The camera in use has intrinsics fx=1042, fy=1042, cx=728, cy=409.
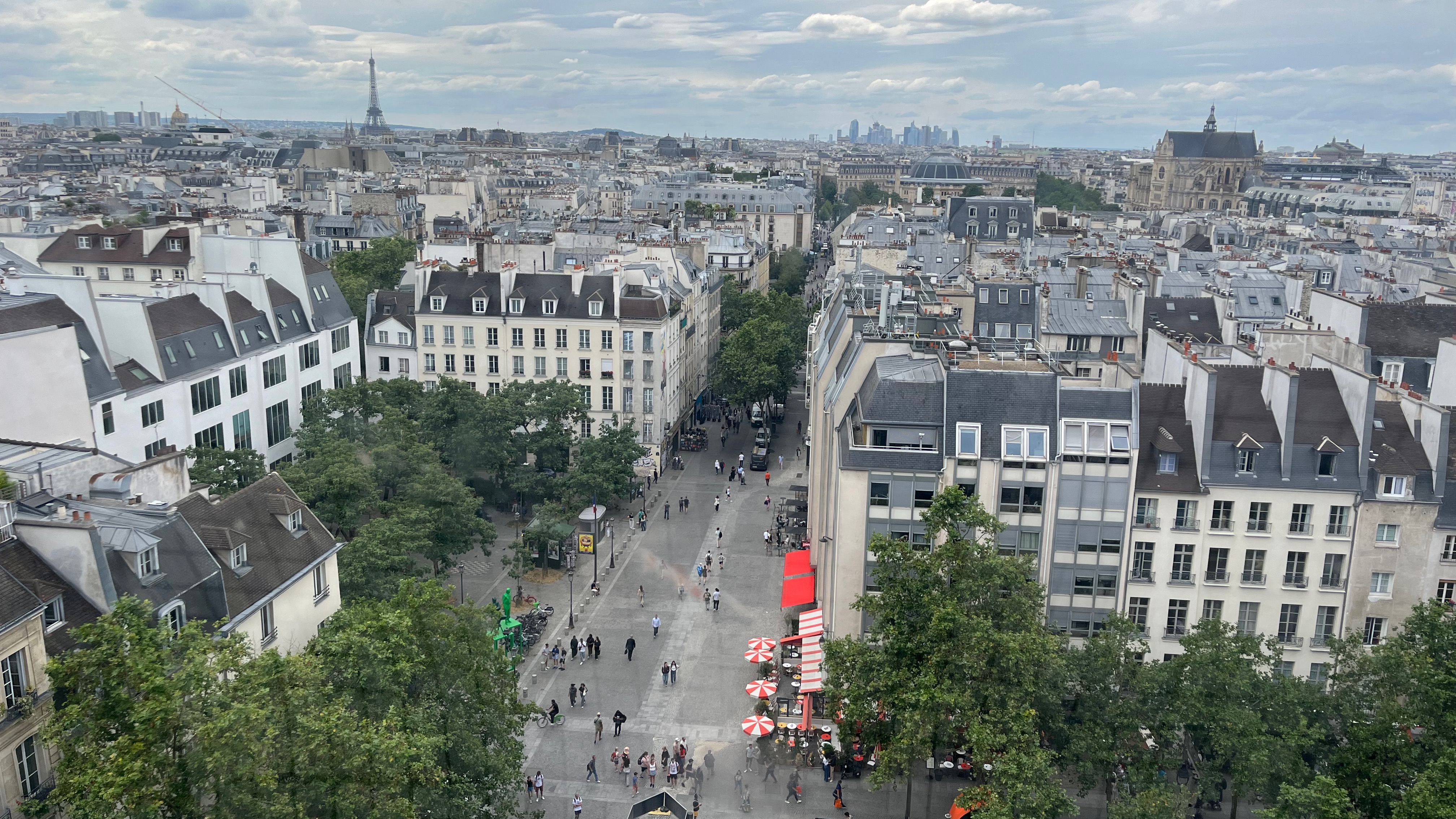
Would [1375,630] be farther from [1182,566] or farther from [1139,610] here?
[1139,610]

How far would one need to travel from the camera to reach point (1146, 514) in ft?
133

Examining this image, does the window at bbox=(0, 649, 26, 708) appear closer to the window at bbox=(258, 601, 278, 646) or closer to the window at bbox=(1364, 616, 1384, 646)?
the window at bbox=(258, 601, 278, 646)

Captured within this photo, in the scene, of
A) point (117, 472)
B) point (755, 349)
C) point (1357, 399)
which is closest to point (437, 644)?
point (117, 472)

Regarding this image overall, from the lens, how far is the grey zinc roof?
67.8 meters

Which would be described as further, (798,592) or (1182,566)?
(798,592)

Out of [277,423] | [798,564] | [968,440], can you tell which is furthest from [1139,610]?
[277,423]

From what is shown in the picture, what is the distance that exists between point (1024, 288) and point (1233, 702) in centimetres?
3864

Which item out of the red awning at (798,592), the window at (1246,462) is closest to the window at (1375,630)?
the window at (1246,462)

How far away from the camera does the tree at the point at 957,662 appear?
30.7m

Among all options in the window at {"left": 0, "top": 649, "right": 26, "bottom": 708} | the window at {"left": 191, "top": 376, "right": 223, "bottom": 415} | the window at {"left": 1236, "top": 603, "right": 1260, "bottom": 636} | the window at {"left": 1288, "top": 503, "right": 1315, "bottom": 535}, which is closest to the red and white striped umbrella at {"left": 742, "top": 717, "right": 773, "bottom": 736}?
the window at {"left": 1236, "top": 603, "right": 1260, "bottom": 636}

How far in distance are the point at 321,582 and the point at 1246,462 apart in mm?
34733

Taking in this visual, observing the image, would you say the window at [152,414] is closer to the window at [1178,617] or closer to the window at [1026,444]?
the window at [1026,444]

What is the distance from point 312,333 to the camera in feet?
225

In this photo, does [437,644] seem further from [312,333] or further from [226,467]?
[312,333]
